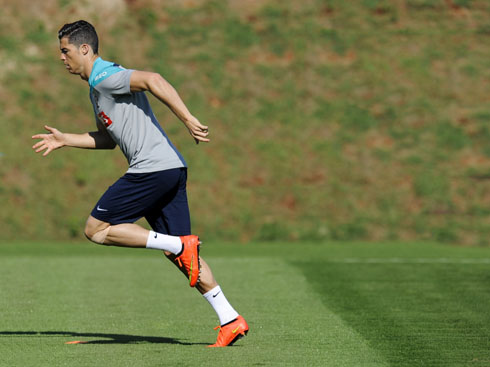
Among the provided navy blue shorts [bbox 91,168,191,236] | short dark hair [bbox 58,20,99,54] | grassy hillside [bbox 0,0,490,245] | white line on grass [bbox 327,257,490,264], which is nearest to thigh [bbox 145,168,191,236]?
navy blue shorts [bbox 91,168,191,236]

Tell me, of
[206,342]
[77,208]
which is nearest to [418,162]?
[77,208]

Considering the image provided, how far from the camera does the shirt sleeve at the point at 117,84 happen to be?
6164 millimetres

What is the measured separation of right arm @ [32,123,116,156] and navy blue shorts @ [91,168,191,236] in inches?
24.8

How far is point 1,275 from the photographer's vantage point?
11.2 metres

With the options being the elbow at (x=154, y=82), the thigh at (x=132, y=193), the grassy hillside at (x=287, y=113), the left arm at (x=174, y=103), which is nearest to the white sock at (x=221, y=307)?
the thigh at (x=132, y=193)

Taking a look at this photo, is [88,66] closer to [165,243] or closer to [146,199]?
[146,199]

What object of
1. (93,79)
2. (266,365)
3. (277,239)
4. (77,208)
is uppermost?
(93,79)

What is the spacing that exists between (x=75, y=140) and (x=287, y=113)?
41.5 ft

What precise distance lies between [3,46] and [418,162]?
9027 mm

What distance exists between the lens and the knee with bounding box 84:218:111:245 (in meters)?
6.38

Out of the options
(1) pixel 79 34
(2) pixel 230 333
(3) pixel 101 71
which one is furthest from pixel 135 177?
(2) pixel 230 333

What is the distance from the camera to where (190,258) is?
6293mm

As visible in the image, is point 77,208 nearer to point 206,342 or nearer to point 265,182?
point 265,182

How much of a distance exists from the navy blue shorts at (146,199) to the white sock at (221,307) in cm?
48
